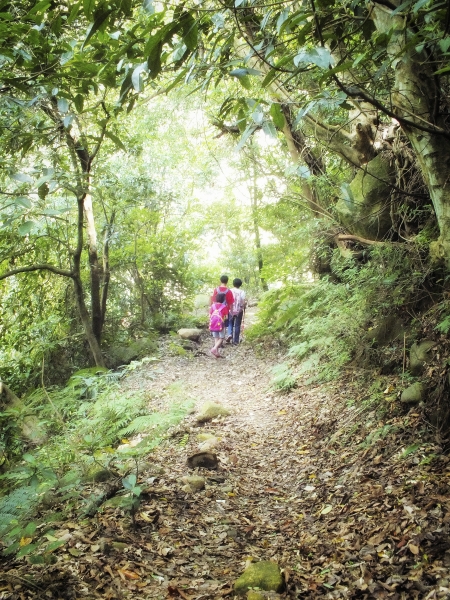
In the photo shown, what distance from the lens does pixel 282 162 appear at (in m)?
10.9

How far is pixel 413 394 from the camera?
424 cm

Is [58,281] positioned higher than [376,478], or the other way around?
[58,281]

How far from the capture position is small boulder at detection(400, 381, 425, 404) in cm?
420

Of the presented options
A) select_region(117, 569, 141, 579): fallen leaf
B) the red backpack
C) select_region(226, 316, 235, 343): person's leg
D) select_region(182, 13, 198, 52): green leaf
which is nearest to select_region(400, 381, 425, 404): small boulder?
select_region(117, 569, 141, 579): fallen leaf

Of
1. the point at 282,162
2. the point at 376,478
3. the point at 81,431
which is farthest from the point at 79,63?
the point at 282,162

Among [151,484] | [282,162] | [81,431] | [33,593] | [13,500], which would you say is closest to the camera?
[33,593]

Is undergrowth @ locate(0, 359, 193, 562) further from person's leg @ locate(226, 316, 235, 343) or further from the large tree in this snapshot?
person's leg @ locate(226, 316, 235, 343)

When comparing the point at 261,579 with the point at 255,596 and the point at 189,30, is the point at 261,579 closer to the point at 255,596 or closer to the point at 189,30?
the point at 255,596

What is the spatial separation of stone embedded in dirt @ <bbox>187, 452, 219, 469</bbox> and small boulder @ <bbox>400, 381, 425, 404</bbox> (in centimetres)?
214

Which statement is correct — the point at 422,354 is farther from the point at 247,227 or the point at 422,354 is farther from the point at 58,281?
the point at 247,227

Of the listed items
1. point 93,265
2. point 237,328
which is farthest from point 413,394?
point 237,328

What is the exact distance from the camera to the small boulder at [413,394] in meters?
4.20

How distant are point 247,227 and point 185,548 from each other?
13.6 m

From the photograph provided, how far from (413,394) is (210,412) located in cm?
324
